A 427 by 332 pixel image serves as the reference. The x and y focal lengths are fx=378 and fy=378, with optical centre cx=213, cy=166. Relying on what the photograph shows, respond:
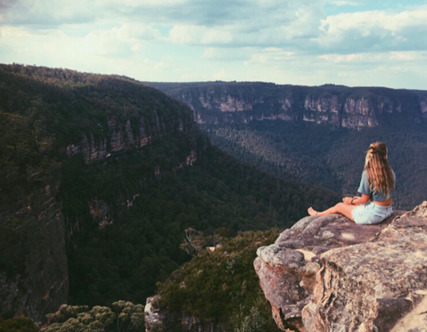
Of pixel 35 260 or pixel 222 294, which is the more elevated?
pixel 222 294

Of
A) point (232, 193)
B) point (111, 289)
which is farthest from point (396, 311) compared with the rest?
point (232, 193)

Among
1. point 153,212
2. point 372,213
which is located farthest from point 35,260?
point 153,212

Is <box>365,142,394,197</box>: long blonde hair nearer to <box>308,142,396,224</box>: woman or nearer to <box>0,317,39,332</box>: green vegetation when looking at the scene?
<box>308,142,396,224</box>: woman

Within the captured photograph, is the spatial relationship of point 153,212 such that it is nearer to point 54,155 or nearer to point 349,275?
point 54,155

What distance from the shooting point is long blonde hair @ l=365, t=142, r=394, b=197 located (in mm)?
10820

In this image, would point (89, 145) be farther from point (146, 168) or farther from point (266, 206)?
point (266, 206)

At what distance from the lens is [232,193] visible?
87.2 m

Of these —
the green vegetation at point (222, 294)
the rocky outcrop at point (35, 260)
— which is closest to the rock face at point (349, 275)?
the green vegetation at point (222, 294)

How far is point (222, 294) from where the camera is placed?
63.5 feet

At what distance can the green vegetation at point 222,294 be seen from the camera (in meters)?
17.2

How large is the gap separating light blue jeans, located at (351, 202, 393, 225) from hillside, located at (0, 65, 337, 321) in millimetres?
25672

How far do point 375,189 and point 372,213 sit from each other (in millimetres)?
812

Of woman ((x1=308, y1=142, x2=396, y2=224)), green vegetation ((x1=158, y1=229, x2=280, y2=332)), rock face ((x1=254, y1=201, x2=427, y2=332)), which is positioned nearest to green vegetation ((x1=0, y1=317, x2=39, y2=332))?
green vegetation ((x1=158, y1=229, x2=280, y2=332))

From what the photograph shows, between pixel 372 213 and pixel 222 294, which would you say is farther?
pixel 222 294
